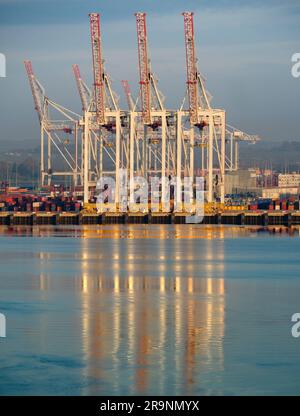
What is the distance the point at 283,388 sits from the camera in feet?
75.9

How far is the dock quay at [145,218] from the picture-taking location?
10325 cm

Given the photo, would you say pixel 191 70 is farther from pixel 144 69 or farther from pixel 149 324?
pixel 149 324

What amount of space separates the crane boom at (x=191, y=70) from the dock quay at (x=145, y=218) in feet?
28.9

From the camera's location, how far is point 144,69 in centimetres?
10238

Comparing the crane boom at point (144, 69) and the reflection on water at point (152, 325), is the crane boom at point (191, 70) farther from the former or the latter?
the reflection on water at point (152, 325)

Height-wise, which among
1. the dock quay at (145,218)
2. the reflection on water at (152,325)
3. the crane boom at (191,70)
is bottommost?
the reflection on water at (152,325)

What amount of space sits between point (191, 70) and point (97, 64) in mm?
8524

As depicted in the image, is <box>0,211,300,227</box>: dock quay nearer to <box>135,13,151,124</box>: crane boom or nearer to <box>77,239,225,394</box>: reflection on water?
<box>135,13,151,124</box>: crane boom

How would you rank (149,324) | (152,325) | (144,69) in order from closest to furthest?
(152,325) → (149,324) → (144,69)

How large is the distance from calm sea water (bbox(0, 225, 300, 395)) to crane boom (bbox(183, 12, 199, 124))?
147 ft

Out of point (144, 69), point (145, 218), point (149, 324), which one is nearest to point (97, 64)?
point (144, 69)

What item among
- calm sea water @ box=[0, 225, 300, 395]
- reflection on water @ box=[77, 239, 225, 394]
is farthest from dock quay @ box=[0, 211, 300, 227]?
reflection on water @ box=[77, 239, 225, 394]

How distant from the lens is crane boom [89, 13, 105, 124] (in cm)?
10381

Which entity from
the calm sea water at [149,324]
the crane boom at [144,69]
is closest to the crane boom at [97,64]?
the crane boom at [144,69]
